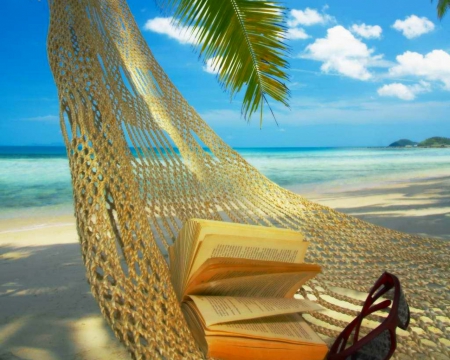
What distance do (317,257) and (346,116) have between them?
1344 inches

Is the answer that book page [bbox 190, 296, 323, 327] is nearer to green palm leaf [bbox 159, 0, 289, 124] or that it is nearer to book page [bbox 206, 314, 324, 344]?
book page [bbox 206, 314, 324, 344]

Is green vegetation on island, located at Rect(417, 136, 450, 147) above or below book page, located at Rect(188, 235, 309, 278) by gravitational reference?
above

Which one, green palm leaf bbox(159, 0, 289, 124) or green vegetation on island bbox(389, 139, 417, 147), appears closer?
green palm leaf bbox(159, 0, 289, 124)

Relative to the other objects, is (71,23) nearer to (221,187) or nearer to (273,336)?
(221,187)

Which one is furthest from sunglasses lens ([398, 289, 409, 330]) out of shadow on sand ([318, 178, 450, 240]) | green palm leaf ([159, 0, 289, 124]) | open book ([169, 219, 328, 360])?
shadow on sand ([318, 178, 450, 240])

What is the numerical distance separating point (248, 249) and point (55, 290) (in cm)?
103

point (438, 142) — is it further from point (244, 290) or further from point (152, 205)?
point (244, 290)

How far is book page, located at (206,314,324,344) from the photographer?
2.25 feet

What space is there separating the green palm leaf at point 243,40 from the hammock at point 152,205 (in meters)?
0.26

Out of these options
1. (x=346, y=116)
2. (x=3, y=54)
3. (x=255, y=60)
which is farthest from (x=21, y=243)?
(x=346, y=116)

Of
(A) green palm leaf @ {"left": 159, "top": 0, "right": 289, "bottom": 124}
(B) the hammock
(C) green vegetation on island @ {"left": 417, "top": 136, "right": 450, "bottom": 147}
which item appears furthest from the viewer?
(C) green vegetation on island @ {"left": 417, "top": 136, "right": 450, "bottom": 147}

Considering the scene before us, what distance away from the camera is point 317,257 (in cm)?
116

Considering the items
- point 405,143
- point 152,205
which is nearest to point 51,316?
point 152,205

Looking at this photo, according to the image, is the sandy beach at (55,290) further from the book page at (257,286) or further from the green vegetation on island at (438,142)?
the green vegetation on island at (438,142)
